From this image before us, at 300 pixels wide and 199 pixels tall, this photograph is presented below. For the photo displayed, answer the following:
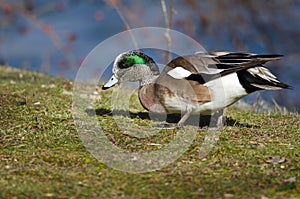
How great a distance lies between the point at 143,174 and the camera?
4215 millimetres

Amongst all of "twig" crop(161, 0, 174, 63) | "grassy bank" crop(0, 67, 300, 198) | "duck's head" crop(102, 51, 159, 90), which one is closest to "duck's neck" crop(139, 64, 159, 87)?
"duck's head" crop(102, 51, 159, 90)

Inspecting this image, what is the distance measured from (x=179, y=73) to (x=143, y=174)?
4.40 ft

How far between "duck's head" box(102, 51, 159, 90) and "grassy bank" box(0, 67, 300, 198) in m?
0.43

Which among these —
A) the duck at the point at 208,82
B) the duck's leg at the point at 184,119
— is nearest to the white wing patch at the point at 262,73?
the duck at the point at 208,82

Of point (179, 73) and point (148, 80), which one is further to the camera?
point (148, 80)

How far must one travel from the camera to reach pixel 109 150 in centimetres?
475

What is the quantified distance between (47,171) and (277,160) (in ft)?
5.66

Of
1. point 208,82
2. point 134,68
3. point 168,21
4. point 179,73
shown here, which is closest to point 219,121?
point 208,82

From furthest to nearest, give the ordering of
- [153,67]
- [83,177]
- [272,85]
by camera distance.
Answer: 1. [153,67]
2. [272,85]
3. [83,177]

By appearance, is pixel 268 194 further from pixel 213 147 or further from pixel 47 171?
pixel 47 171

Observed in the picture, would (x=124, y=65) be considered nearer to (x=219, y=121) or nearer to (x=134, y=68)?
(x=134, y=68)

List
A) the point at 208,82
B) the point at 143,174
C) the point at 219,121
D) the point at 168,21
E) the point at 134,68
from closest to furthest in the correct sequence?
the point at 143,174, the point at 208,82, the point at 219,121, the point at 134,68, the point at 168,21

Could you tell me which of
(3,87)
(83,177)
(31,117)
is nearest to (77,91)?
(3,87)

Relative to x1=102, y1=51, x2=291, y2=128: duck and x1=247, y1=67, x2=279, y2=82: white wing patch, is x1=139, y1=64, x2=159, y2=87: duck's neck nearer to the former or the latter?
x1=102, y1=51, x2=291, y2=128: duck
